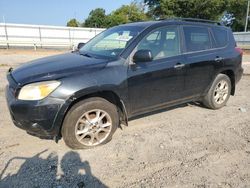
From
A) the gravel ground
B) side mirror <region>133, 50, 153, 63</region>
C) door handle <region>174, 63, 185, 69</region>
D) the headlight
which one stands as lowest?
the gravel ground

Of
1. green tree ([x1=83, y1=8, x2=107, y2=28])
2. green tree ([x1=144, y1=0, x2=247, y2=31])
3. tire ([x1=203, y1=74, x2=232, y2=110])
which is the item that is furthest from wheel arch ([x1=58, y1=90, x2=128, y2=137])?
green tree ([x1=83, y1=8, x2=107, y2=28])

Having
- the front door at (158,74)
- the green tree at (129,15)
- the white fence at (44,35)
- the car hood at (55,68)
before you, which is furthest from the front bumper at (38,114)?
the green tree at (129,15)

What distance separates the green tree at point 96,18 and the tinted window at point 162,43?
72427 millimetres

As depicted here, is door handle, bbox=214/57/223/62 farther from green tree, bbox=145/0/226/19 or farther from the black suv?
green tree, bbox=145/0/226/19

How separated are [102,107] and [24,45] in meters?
21.9

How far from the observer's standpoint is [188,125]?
491 cm

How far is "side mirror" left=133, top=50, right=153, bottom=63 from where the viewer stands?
4.06 m

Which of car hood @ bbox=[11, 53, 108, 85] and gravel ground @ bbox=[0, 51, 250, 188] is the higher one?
car hood @ bbox=[11, 53, 108, 85]

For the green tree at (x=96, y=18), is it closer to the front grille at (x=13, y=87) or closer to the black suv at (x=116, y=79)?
the black suv at (x=116, y=79)

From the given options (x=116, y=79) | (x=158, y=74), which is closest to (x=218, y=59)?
(x=158, y=74)

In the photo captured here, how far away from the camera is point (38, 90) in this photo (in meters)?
3.52

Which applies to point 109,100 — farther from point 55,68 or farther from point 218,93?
point 218,93

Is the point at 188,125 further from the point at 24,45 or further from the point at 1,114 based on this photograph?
the point at 24,45

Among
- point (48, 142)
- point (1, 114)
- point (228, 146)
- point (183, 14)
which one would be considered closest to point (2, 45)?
point (1, 114)
